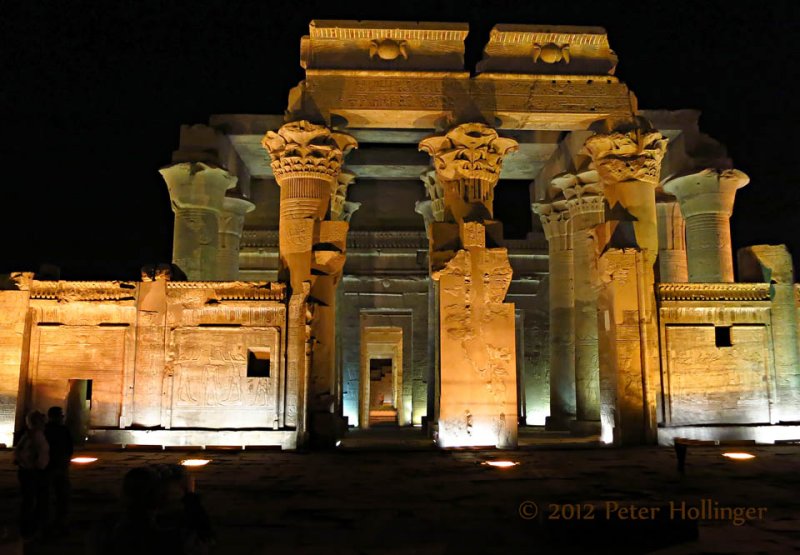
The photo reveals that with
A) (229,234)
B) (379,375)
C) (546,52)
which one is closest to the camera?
(546,52)

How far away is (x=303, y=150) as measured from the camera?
1346 cm

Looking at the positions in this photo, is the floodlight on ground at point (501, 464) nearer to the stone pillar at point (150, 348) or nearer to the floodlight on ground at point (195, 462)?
the floodlight on ground at point (195, 462)

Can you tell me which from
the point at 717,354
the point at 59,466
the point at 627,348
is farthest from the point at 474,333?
the point at 59,466

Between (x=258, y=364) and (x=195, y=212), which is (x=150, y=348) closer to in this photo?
(x=258, y=364)

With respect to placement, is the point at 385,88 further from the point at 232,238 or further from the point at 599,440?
the point at 599,440

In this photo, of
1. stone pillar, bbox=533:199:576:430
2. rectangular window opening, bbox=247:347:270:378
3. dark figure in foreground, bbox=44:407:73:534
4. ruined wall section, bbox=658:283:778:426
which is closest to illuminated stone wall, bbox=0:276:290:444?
rectangular window opening, bbox=247:347:270:378

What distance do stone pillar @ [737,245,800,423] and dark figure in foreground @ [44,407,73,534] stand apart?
1280cm

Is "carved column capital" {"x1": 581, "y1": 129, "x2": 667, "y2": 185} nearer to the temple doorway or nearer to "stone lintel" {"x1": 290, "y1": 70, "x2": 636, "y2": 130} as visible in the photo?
"stone lintel" {"x1": 290, "y1": 70, "x2": 636, "y2": 130}

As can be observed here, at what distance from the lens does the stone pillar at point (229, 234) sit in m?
17.2

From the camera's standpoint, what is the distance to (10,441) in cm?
1256

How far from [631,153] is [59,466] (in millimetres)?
11601

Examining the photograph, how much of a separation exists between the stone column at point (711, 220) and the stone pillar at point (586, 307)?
1980mm

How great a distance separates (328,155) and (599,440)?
25.8ft

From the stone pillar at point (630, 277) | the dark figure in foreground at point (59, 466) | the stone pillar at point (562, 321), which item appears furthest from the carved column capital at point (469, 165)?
the dark figure in foreground at point (59, 466)
